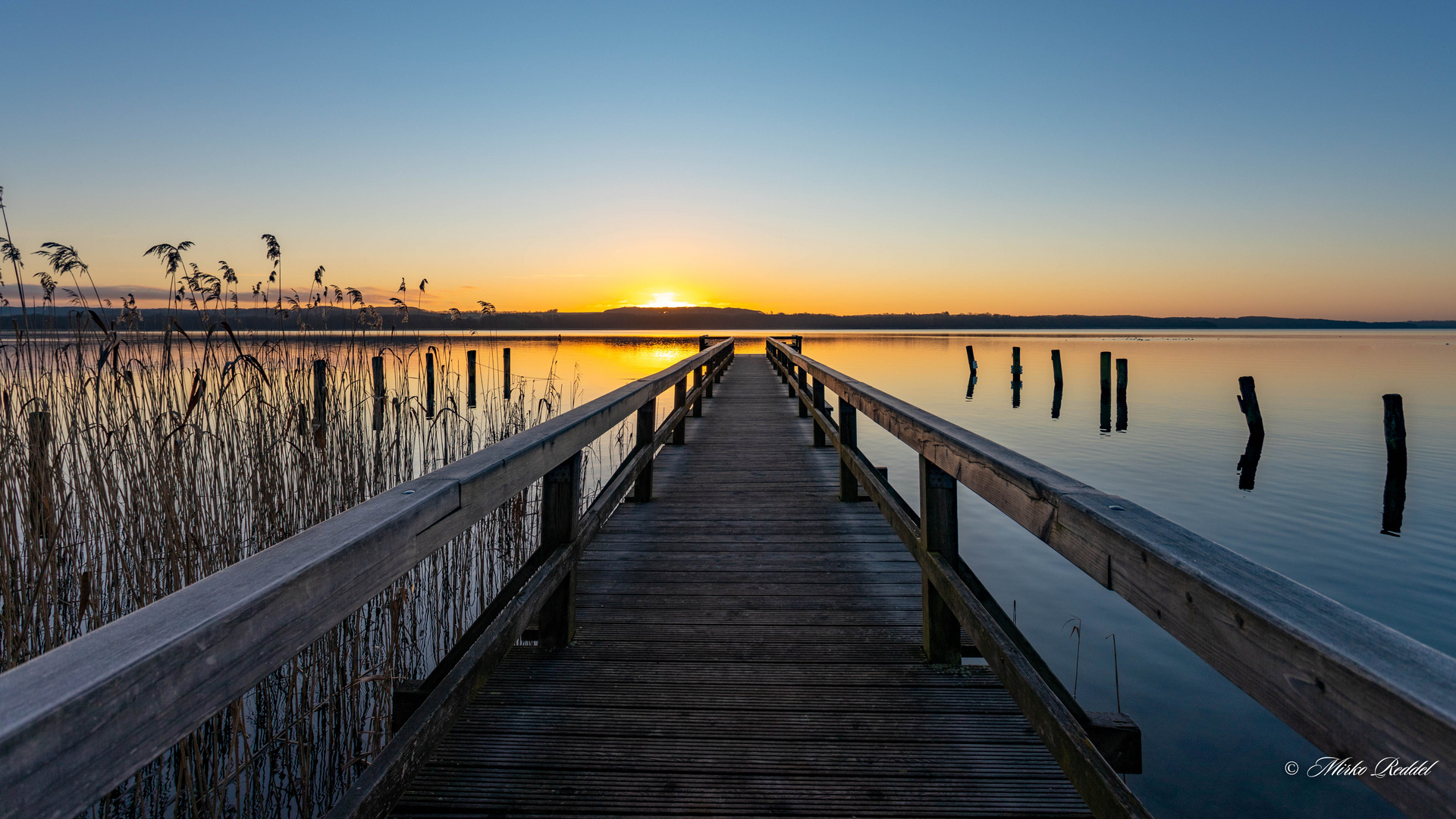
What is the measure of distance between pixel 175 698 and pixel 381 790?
917mm

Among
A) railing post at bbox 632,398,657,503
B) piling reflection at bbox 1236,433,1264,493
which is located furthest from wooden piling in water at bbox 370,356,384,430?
piling reflection at bbox 1236,433,1264,493

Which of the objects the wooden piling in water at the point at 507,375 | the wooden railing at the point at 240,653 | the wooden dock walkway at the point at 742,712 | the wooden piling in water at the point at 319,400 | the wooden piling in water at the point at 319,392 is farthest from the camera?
the wooden piling in water at the point at 507,375

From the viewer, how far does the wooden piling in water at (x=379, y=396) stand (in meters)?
6.78

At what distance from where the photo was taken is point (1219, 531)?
27.4 feet

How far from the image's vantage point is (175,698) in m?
0.75

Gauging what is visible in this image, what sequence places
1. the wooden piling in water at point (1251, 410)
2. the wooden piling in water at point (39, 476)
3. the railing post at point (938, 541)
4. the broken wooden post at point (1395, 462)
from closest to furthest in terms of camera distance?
the railing post at point (938, 541) → the wooden piling in water at point (39, 476) → the broken wooden post at point (1395, 462) → the wooden piling in water at point (1251, 410)

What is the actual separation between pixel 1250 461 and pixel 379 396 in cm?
1397

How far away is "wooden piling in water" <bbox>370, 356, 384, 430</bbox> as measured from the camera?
678 cm

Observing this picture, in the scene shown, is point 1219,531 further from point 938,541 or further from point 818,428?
point 938,541

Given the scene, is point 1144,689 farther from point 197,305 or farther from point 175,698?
point 197,305

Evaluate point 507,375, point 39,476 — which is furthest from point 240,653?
point 507,375

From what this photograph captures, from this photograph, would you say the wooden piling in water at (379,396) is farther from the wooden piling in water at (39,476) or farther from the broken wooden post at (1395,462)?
the broken wooden post at (1395,462)

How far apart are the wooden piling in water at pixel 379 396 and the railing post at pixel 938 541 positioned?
5543 millimetres

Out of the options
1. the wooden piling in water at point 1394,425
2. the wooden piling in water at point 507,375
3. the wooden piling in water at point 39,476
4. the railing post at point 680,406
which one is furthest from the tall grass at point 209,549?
the wooden piling in water at point 1394,425
